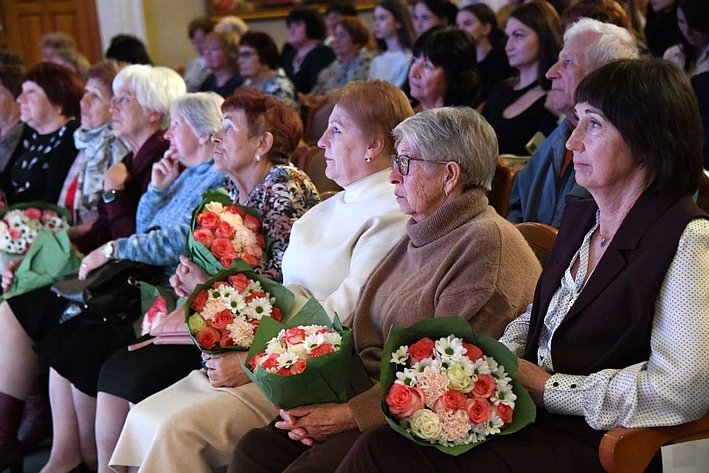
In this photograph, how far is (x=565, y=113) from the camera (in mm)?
2936

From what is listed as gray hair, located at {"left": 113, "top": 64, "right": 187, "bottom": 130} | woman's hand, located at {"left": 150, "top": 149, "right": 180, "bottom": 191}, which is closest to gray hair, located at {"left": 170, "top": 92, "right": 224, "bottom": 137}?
woman's hand, located at {"left": 150, "top": 149, "right": 180, "bottom": 191}

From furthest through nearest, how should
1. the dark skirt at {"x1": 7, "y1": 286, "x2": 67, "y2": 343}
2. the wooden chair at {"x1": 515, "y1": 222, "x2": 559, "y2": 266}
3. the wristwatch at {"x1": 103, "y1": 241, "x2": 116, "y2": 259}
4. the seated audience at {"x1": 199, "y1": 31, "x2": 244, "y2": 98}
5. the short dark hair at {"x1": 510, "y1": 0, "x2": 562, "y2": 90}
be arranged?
the seated audience at {"x1": 199, "y1": 31, "x2": 244, "y2": 98}
the short dark hair at {"x1": 510, "y1": 0, "x2": 562, "y2": 90}
the dark skirt at {"x1": 7, "y1": 286, "x2": 67, "y2": 343}
the wristwatch at {"x1": 103, "y1": 241, "x2": 116, "y2": 259}
the wooden chair at {"x1": 515, "y1": 222, "x2": 559, "y2": 266}

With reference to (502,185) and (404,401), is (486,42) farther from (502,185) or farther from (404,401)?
(404,401)

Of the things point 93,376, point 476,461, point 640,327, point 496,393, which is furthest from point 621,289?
point 93,376

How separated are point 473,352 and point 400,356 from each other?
0.14 meters

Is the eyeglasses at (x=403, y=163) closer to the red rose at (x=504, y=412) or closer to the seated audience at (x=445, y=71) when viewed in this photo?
the red rose at (x=504, y=412)

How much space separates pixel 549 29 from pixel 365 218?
1884 millimetres

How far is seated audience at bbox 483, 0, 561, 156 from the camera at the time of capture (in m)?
3.78

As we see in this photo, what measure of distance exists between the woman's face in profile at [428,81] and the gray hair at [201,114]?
3.09 feet

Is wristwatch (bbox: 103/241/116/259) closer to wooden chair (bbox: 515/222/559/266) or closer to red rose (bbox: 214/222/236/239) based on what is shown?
red rose (bbox: 214/222/236/239)

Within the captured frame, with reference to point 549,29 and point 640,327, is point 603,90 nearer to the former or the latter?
point 640,327

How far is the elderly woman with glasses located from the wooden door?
7942mm

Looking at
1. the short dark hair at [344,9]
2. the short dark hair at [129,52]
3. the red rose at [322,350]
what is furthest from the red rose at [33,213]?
the short dark hair at [344,9]

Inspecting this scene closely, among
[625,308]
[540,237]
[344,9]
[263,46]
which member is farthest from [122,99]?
[344,9]
